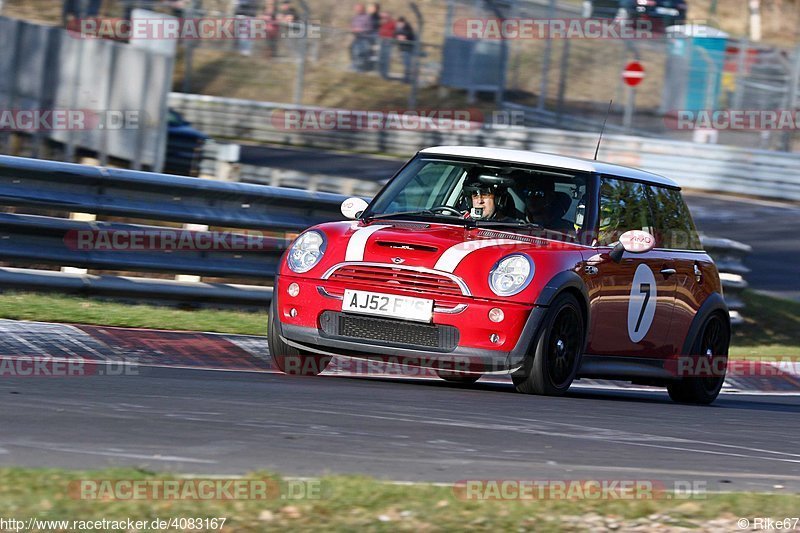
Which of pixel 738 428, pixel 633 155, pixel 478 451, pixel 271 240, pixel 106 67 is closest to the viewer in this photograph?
pixel 478 451

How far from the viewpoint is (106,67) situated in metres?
17.6

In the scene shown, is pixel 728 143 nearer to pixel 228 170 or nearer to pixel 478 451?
pixel 228 170

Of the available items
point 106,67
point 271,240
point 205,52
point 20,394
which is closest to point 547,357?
point 20,394

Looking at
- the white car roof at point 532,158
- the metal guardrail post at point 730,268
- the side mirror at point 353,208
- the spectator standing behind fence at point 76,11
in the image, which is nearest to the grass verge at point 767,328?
the metal guardrail post at point 730,268

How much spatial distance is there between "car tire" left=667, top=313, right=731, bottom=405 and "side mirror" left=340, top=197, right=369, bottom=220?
240 centimetres

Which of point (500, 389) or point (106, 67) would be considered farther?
point (106, 67)

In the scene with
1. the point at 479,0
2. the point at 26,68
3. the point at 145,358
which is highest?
the point at 479,0

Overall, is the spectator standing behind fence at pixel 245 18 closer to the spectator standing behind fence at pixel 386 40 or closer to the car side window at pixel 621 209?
the spectator standing behind fence at pixel 386 40

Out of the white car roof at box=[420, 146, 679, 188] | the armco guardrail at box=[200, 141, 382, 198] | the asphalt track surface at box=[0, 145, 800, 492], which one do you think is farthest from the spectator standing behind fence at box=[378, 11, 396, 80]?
the asphalt track surface at box=[0, 145, 800, 492]

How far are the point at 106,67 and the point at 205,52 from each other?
492 inches

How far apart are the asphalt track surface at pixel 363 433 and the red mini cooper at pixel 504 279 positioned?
0.26 m

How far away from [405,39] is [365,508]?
24.8 metres

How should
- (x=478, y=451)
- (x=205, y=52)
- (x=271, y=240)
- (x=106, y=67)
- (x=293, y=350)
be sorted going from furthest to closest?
(x=205, y=52) < (x=106, y=67) < (x=271, y=240) < (x=293, y=350) < (x=478, y=451)

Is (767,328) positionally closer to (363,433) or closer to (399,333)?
(399,333)
